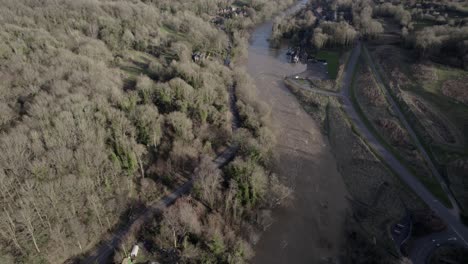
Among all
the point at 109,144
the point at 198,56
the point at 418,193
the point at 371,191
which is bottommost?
the point at 371,191

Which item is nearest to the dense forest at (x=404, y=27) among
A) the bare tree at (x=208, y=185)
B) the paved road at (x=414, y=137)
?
the paved road at (x=414, y=137)

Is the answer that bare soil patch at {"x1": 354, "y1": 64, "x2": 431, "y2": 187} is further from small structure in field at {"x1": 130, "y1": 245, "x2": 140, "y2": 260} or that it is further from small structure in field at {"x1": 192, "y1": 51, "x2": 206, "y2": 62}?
small structure in field at {"x1": 130, "y1": 245, "x2": 140, "y2": 260}

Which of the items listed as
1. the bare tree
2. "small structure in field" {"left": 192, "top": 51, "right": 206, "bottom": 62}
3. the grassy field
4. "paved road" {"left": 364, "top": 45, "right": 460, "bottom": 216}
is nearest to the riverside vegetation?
"paved road" {"left": 364, "top": 45, "right": 460, "bottom": 216}

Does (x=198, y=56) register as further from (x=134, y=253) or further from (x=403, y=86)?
(x=134, y=253)

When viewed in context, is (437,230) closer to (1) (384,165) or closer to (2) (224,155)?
(1) (384,165)

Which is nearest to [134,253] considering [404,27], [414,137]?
[414,137]

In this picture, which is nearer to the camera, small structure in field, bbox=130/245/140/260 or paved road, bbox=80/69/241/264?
small structure in field, bbox=130/245/140/260

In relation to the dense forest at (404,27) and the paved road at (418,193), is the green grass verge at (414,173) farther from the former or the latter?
the dense forest at (404,27)
